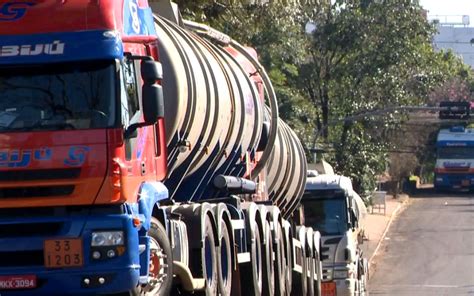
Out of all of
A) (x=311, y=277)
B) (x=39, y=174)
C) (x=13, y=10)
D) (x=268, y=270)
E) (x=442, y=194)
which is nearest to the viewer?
(x=39, y=174)

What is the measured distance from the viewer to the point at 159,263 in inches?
440

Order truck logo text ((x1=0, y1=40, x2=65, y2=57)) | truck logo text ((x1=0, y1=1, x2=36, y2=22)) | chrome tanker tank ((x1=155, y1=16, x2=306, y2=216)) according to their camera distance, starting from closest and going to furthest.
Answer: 1. truck logo text ((x1=0, y1=40, x2=65, y2=57))
2. truck logo text ((x1=0, y1=1, x2=36, y2=22))
3. chrome tanker tank ((x1=155, y1=16, x2=306, y2=216))

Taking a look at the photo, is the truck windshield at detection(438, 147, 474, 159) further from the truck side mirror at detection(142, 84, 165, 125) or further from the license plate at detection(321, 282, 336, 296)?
the truck side mirror at detection(142, 84, 165, 125)

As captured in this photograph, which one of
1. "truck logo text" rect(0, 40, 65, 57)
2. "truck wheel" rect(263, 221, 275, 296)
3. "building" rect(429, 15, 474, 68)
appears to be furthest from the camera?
"building" rect(429, 15, 474, 68)

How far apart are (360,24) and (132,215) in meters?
44.8

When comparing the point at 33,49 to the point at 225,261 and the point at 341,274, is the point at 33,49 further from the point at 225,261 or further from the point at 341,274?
the point at 341,274

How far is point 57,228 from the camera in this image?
10203mm

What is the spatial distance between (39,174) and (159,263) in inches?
66.5

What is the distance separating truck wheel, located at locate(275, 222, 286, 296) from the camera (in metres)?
16.5

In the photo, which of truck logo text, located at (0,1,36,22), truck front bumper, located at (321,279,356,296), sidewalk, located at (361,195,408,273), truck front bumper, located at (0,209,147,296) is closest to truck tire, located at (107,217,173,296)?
truck front bumper, located at (0,209,147,296)

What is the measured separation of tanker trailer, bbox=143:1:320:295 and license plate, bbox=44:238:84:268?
1.34 metres

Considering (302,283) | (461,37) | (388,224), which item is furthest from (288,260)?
(461,37)

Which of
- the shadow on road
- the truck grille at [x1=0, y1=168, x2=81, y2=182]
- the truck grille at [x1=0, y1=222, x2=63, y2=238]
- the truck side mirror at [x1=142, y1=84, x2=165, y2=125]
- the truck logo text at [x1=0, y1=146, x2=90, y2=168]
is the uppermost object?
the truck side mirror at [x1=142, y1=84, x2=165, y2=125]

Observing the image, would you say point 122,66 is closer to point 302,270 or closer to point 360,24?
point 302,270
